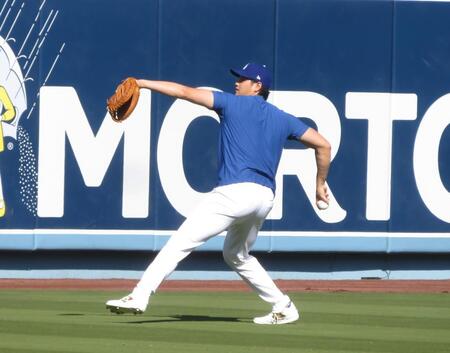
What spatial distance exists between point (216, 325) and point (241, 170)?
1.09 metres

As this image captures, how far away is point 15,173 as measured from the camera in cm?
1420

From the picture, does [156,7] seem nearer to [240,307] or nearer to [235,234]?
[240,307]

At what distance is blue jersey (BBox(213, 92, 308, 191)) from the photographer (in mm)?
9398

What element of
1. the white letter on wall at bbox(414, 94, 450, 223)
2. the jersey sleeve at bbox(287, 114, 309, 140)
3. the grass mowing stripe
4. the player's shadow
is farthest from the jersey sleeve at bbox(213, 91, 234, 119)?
the white letter on wall at bbox(414, 94, 450, 223)

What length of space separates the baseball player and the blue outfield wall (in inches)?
193

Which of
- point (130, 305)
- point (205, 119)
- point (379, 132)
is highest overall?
point (205, 119)

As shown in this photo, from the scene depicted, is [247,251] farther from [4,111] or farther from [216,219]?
[4,111]

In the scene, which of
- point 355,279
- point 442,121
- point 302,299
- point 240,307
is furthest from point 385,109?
point 240,307

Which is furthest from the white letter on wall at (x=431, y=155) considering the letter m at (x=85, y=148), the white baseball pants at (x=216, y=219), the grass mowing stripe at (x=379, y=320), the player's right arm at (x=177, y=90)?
the player's right arm at (x=177, y=90)

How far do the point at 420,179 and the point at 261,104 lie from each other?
570 cm

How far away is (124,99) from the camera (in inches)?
378

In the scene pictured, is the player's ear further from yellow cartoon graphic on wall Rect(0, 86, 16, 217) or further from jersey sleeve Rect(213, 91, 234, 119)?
yellow cartoon graphic on wall Rect(0, 86, 16, 217)

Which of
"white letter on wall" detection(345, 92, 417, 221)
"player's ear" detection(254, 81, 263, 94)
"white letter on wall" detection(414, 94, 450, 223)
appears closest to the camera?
"player's ear" detection(254, 81, 263, 94)

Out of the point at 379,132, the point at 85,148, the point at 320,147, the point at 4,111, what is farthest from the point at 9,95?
the point at 320,147
